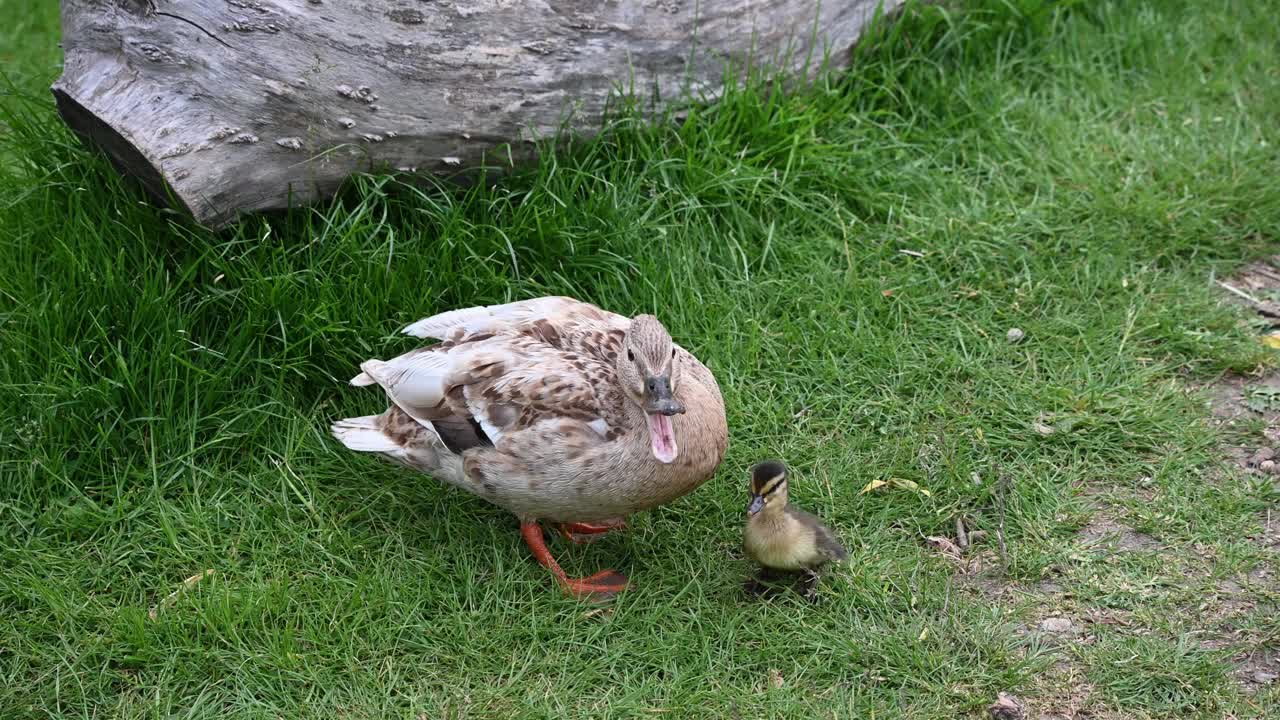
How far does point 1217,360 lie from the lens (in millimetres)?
4980

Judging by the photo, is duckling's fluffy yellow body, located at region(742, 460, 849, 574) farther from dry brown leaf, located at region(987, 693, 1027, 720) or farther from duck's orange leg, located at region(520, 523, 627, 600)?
dry brown leaf, located at region(987, 693, 1027, 720)

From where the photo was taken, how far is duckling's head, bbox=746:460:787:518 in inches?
152

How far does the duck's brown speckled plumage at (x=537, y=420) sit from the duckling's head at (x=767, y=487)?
7.4 inches

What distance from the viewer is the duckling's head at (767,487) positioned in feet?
12.7

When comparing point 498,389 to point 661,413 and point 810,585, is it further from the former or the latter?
point 810,585

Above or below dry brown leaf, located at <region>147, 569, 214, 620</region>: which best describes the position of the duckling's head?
above

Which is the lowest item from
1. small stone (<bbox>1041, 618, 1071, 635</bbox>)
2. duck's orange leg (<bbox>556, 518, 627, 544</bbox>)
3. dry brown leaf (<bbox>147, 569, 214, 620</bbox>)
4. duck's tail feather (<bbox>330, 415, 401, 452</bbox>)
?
dry brown leaf (<bbox>147, 569, 214, 620</bbox>)

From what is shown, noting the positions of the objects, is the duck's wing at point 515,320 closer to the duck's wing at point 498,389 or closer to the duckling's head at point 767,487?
the duck's wing at point 498,389

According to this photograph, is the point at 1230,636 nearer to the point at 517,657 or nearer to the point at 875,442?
the point at 875,442

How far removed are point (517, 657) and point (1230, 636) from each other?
7.44 feet

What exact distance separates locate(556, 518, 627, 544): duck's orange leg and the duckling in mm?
641

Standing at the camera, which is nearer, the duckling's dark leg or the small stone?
the small stone

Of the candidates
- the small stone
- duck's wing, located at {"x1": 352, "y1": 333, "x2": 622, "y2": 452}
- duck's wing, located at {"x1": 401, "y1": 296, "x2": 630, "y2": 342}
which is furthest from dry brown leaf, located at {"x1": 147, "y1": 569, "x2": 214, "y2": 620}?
the small stone

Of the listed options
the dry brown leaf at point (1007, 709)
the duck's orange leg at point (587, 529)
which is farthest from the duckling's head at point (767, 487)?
the dry brown leaf at point (1007, 709)
